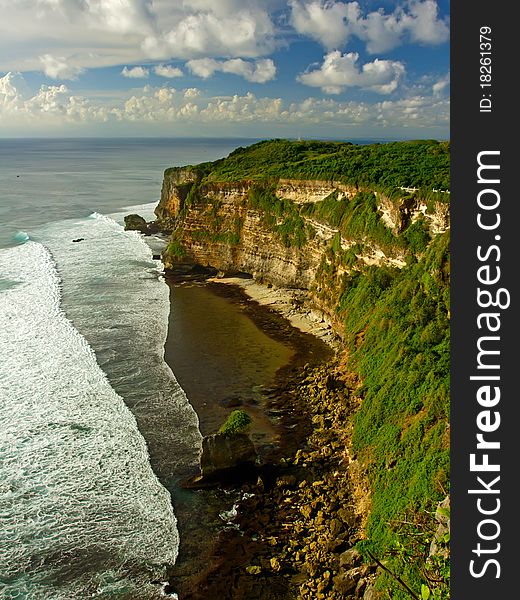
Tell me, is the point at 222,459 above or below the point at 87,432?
above

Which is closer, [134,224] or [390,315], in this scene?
[390,315]

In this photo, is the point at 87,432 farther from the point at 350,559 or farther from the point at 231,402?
→ the point at 350,559

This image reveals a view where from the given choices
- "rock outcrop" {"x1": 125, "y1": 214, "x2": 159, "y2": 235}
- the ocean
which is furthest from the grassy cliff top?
the ocean

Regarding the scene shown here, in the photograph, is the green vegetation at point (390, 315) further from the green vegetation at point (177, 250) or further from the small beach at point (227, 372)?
the small beach at point (227, 372)

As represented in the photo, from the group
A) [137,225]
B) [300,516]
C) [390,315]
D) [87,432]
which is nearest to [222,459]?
[300,516]

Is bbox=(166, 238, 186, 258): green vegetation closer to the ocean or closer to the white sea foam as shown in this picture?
the ocean

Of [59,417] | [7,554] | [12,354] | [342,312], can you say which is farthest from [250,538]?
[12,354]
